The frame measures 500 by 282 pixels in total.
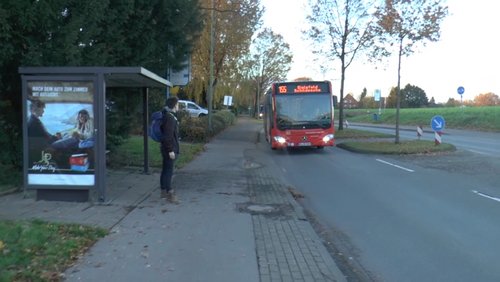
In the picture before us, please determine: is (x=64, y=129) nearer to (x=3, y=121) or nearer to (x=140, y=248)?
(x=3, y=121)

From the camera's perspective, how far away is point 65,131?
27.6ft

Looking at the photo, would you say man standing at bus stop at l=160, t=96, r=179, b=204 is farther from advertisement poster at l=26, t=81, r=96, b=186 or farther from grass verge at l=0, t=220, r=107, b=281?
grass verge at l=0, t=220, r=107, b=281

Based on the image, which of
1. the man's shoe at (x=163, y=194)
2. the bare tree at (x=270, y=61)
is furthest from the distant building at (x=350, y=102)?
the man's shoe at (x=163, y=194)

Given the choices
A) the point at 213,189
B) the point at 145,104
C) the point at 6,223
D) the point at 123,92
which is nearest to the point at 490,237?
the point at 213,189

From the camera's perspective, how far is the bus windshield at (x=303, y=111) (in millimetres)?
20594

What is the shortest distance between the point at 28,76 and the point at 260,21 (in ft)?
94.8

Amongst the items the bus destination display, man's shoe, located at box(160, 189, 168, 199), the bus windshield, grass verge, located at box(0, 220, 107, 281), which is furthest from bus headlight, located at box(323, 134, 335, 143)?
grass verge, located at box(0, 220, 107, 281)

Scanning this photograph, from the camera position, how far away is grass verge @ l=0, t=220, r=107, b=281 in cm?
480

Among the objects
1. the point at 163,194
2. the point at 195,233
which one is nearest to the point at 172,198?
the point at 163,194

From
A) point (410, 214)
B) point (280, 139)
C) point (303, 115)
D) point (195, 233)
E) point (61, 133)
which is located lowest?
point (410, 214)

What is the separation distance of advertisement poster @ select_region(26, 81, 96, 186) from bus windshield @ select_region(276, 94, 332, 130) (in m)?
12.8

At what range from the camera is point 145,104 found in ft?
40.4

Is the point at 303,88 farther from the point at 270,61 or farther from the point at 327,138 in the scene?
the point at 270,61

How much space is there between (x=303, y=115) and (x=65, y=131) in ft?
43.8
